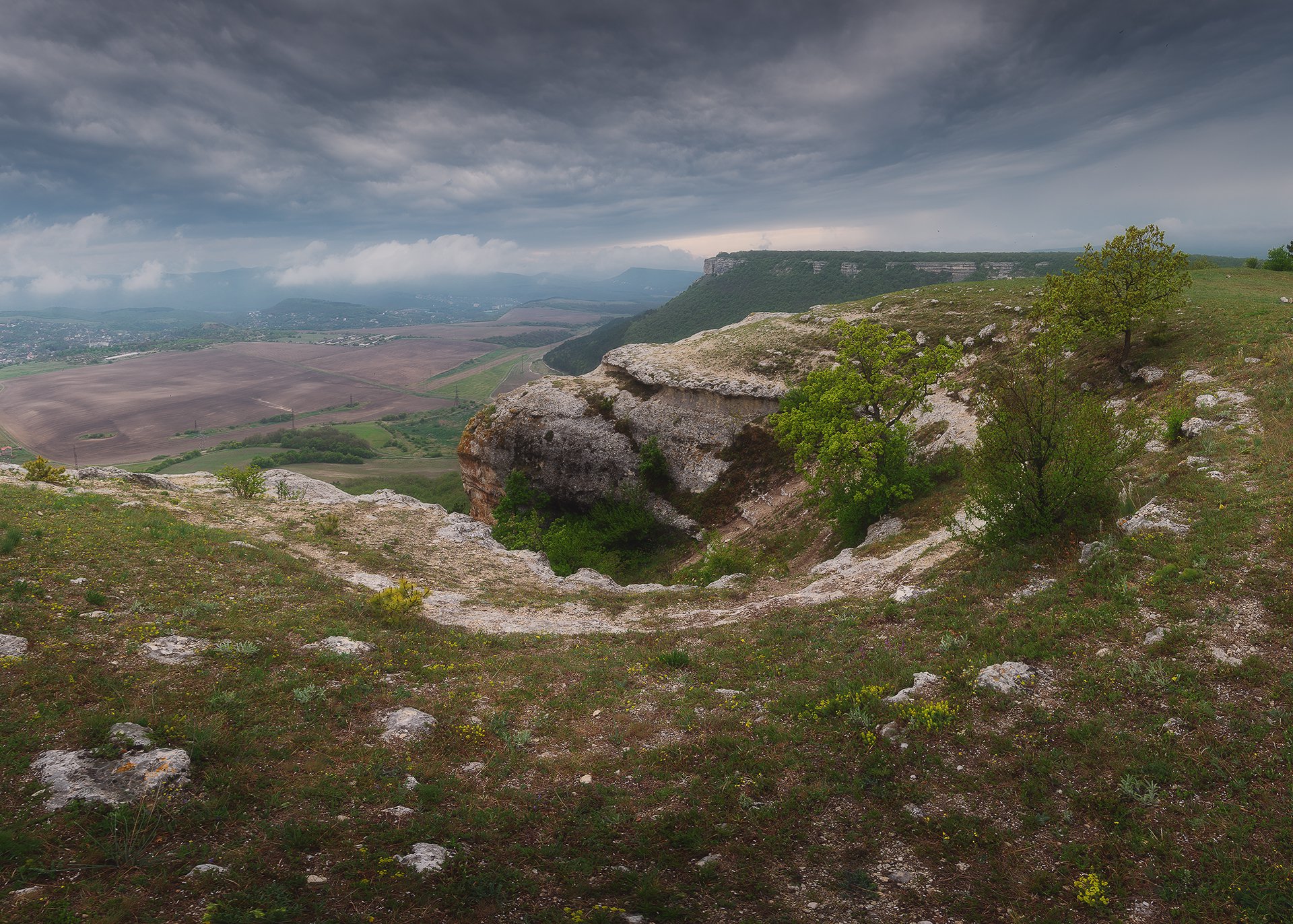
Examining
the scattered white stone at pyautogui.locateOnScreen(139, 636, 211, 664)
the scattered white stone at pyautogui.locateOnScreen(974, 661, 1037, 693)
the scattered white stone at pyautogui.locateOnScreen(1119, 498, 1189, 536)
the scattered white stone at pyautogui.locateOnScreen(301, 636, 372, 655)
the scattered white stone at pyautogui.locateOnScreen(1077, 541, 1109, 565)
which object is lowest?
the scattered white stone at pyautogui.locateOnScreen(301, 636, 372, 655)

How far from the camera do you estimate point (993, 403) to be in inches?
659

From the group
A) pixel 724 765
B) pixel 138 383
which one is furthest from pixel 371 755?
pixel 138 383

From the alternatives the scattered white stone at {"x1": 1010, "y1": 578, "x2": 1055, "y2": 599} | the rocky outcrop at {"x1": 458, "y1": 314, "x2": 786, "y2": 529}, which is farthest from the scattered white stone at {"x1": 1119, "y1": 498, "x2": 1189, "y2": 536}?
the rocky outcrop at {"x1": 458, "y1": 314, "x2": 786, "y2": 529}

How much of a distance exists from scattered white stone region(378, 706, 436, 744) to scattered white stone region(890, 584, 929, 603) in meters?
14.2

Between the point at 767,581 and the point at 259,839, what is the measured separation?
71.4 ft

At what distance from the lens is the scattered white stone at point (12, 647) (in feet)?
37.1

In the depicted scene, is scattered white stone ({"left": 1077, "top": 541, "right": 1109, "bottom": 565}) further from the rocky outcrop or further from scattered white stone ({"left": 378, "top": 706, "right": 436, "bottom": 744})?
the rocky outcrop

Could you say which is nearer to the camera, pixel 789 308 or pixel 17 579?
pixel 17 579

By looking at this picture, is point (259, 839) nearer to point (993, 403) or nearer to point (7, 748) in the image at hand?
point (7, 748)

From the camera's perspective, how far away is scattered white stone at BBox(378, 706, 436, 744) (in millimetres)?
11586

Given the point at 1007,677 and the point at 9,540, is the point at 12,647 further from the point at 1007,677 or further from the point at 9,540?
the point at 1007,677

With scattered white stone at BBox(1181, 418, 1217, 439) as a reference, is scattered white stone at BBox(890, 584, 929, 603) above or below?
below

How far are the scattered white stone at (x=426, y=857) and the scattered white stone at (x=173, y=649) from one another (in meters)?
8.73

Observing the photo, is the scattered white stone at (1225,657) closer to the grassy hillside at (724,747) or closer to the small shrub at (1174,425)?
the grassy hillside at (724,747)
